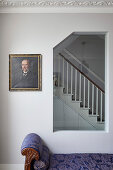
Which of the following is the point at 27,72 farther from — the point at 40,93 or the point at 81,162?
the point at 81,162

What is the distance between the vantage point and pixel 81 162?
7.71 feet

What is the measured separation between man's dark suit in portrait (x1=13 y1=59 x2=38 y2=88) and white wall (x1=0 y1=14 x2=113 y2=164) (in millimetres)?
144

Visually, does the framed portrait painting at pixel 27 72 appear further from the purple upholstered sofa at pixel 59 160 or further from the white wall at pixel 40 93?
the purple upholstered sofa at pixel 59 160

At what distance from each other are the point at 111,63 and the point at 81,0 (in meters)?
1.18

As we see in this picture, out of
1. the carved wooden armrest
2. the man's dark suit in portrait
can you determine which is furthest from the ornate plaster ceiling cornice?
the carved wooden armrest

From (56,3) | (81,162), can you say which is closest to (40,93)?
(81,162)

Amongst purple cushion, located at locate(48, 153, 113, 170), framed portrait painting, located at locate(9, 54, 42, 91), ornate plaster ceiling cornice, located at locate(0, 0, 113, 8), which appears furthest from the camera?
framed portrait painting, located at locate(9, 54, 42, 91)

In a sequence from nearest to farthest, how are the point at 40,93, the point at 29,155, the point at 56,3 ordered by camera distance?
the point at 29,155
the point at 56,3
the point at 40,93

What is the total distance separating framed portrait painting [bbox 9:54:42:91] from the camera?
270 centimetres

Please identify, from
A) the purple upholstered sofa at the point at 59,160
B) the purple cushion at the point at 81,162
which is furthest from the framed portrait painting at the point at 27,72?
the purple cushion at the point at 81,162

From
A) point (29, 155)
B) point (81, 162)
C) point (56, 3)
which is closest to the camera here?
point (29, 155)

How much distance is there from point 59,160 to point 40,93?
113 centimetres

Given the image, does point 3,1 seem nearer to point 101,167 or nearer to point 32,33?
point 32,33

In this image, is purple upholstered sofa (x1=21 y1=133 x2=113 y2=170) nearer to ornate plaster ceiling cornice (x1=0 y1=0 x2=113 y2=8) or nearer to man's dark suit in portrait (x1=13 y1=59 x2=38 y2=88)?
man's dark suit in portrait (x1=13 y1=59 x2=38 y2=88)
